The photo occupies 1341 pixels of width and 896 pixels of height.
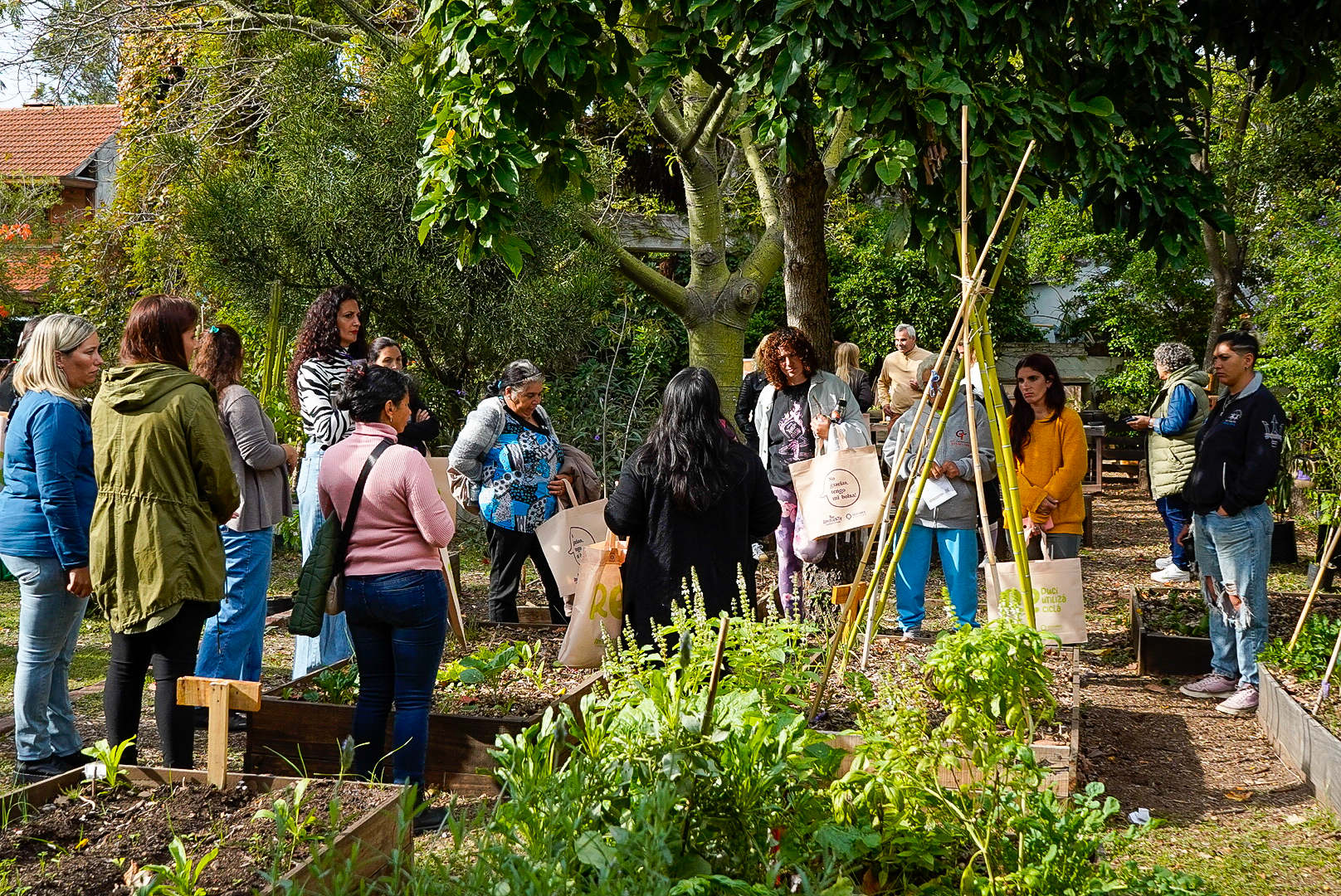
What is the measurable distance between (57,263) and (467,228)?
417 inches

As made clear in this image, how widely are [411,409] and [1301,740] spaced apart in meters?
4.13

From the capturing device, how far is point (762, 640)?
354 centimetres

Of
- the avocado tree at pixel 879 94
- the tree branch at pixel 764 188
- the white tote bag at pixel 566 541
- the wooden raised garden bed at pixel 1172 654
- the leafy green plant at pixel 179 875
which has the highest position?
the tree branch at pixel 764 188

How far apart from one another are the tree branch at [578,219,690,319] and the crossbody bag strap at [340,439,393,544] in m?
6.25

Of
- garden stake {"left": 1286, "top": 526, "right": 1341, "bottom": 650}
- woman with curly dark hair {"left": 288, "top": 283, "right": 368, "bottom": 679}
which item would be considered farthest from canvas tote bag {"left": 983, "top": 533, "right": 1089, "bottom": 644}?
woman with curly dark hair {"left": 288, "top": 283, "right": 368, "bottom": 679}

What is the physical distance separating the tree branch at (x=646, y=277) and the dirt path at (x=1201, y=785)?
4426mm

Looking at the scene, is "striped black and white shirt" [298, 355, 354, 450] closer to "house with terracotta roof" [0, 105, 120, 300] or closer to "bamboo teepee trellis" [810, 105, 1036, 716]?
"bamboo teepee trellis" [810, 105, 1036, 716]

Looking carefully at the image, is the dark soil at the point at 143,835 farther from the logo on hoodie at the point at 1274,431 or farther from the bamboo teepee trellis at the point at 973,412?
the logo on hoodie at the point at 1274,431

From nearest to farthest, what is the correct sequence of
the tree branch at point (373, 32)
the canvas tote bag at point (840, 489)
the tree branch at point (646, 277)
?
the canvas tote bag at point (840, 489) < the tree branch at point (373, 32) < the tree branch at point (646, 277)

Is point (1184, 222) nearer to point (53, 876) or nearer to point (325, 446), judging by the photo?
point (325, 446)

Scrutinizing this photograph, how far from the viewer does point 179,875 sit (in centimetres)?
248

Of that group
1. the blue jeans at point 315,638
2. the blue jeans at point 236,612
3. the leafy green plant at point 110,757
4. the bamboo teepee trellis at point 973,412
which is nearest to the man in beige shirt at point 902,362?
the bamboo teepee trellis at point 973,412

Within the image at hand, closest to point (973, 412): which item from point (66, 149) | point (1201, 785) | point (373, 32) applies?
point (1201, 785)

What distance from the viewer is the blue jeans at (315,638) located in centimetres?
532
